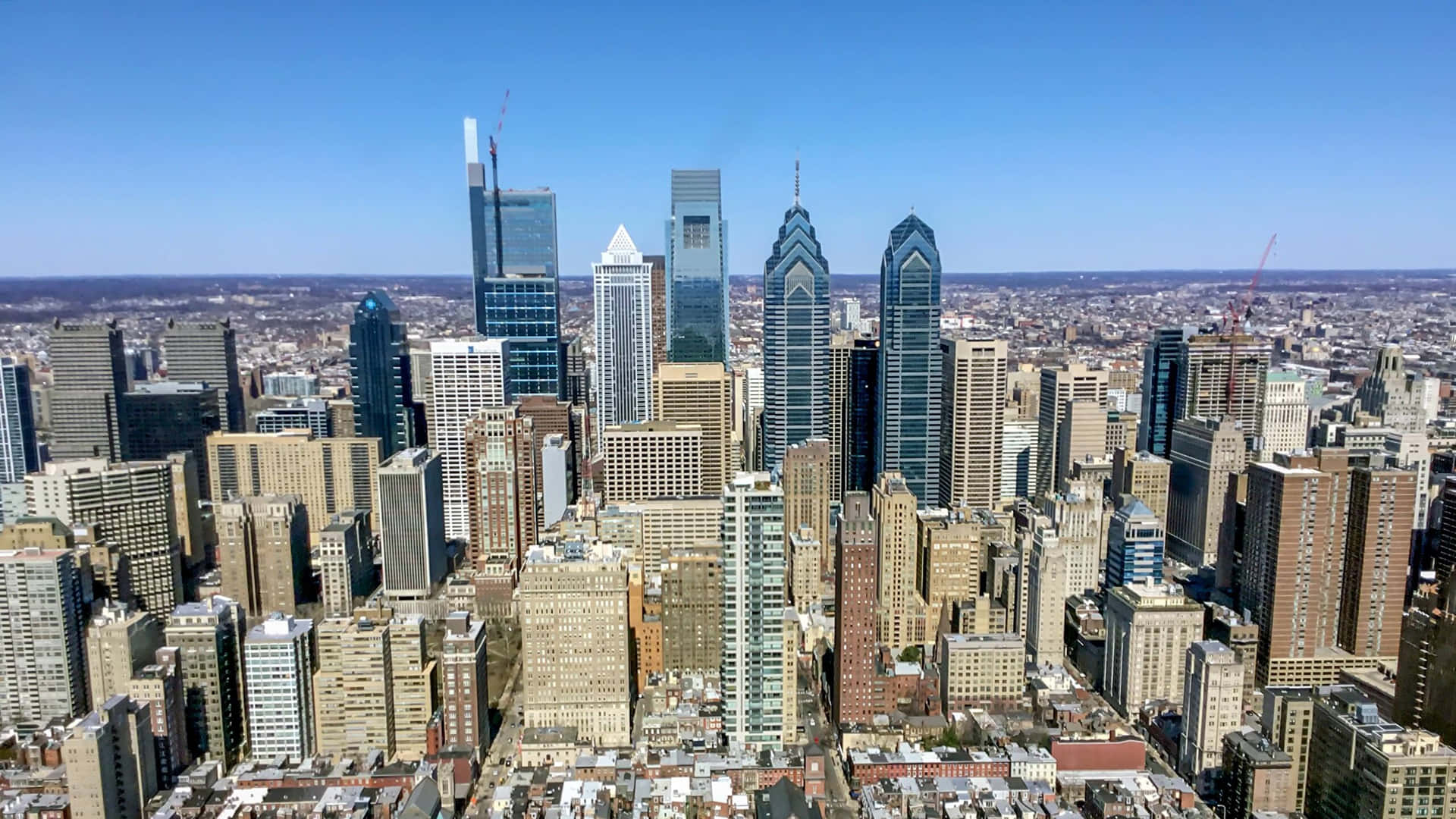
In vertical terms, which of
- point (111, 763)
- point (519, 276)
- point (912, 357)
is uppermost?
point (519, 276)

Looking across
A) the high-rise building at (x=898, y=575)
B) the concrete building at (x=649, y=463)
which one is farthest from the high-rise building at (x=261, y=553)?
the high-rise building at (x=898, y=575)

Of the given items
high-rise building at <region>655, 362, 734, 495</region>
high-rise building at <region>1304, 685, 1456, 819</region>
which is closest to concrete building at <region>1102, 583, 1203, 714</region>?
high-rise building at <region>1304, 685, 1456, 819</region>

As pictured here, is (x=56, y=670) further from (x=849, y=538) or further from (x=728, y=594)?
(x=849, y=538)

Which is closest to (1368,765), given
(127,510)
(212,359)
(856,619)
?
(856,619)

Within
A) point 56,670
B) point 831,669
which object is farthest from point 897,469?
point 56,670

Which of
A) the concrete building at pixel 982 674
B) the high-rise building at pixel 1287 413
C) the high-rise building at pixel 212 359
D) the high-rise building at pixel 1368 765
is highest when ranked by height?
the high-rise building at pixel 212 359

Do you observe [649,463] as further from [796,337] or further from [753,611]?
[753,611]

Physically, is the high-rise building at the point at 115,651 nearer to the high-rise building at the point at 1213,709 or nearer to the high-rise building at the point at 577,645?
the high-rise building at the point at 577,645
